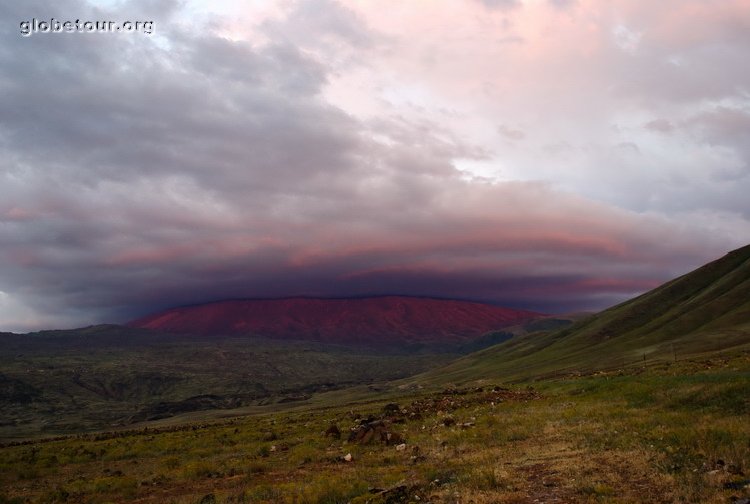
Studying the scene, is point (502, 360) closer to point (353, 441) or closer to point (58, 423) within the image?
point (58, 423)

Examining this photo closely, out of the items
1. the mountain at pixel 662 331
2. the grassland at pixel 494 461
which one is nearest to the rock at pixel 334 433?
the grassland at pixel 494 461

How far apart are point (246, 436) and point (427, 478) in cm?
3402

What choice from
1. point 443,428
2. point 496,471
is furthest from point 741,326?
point 496,471

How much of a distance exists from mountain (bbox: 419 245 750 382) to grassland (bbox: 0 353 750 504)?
201 feet

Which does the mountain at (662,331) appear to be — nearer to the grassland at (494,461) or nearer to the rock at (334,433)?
the grassland at (494,461)

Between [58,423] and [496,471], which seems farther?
[58,423]

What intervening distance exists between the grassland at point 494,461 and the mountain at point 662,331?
201ft

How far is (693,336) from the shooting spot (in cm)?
10888

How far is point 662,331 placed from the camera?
12975 cm

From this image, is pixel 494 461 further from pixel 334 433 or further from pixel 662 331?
pixel 662 331

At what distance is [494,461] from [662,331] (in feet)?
419

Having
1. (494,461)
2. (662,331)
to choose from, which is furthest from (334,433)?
(662,331)

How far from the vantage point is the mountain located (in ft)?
331

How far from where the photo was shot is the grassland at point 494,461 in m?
16.5
